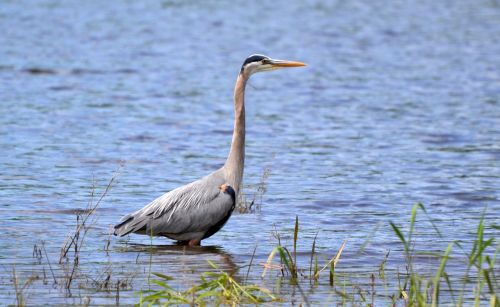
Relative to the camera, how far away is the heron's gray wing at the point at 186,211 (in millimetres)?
9445

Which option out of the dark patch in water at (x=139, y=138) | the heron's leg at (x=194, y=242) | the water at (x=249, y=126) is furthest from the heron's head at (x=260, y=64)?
the dark patch in water at (x=139, y=138)

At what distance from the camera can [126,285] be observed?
7.44 m

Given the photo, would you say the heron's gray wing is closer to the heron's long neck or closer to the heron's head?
the heron's long neck

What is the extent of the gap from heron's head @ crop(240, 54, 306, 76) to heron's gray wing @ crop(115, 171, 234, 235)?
3.99ft

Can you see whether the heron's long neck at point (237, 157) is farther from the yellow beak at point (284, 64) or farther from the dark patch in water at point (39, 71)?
the dark patch in water at point (39, 71)

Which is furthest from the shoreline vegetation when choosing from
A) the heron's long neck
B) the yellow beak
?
the yellow beak

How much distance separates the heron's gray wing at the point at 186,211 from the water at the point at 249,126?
0.74 feet

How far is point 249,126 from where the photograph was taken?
1617 cm

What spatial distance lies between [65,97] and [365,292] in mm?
11364

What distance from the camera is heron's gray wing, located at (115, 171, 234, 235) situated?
945 cm

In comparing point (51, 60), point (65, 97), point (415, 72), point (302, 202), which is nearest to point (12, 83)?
point (65, 97)

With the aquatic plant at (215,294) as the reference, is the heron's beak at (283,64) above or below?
above

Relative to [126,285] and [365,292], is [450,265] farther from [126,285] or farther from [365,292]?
[126,285]

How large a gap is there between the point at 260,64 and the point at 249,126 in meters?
5.90
